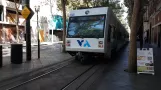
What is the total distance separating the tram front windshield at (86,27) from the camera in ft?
44.4

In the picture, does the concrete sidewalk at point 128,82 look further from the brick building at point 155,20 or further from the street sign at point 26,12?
the brick building at point 155,20

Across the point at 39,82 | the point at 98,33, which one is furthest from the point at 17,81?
the point at 98,33

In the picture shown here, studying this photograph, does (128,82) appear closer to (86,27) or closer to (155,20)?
(86,27)

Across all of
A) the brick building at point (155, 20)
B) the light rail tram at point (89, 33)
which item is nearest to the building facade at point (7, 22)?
the brick building at point (155, 20)

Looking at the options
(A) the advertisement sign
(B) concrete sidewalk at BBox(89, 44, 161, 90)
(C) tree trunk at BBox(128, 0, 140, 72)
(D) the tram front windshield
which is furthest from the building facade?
(B) concrete sidewalk at BBox(89, 44, 161, 90)

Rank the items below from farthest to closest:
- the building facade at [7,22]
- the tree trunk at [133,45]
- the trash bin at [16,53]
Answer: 1. the building facade at [7,22]
2. the trash bin at [16,53]
3. the tree trunk at [133,45]

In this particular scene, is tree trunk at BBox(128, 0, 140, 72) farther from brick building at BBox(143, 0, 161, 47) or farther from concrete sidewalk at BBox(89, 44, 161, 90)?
brick building at BBox(143, 0, 161, 47)

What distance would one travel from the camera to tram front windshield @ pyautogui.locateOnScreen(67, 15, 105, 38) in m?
13.5

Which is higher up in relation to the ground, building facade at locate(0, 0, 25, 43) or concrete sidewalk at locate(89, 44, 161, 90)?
building facade at locate(0, 0, 25, 43)

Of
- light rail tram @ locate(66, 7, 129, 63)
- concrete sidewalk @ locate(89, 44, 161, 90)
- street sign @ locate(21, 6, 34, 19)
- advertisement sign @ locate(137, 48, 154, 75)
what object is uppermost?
street sign @ locate(21, 6, 34, 19)

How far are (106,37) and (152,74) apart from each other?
3695 millimetres

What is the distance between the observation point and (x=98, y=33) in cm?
1348

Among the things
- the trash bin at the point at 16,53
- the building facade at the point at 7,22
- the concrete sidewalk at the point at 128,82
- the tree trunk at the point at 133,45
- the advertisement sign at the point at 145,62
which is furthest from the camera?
the building facade at the point at 7,22

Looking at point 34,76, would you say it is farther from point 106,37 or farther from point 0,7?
point 0,7
